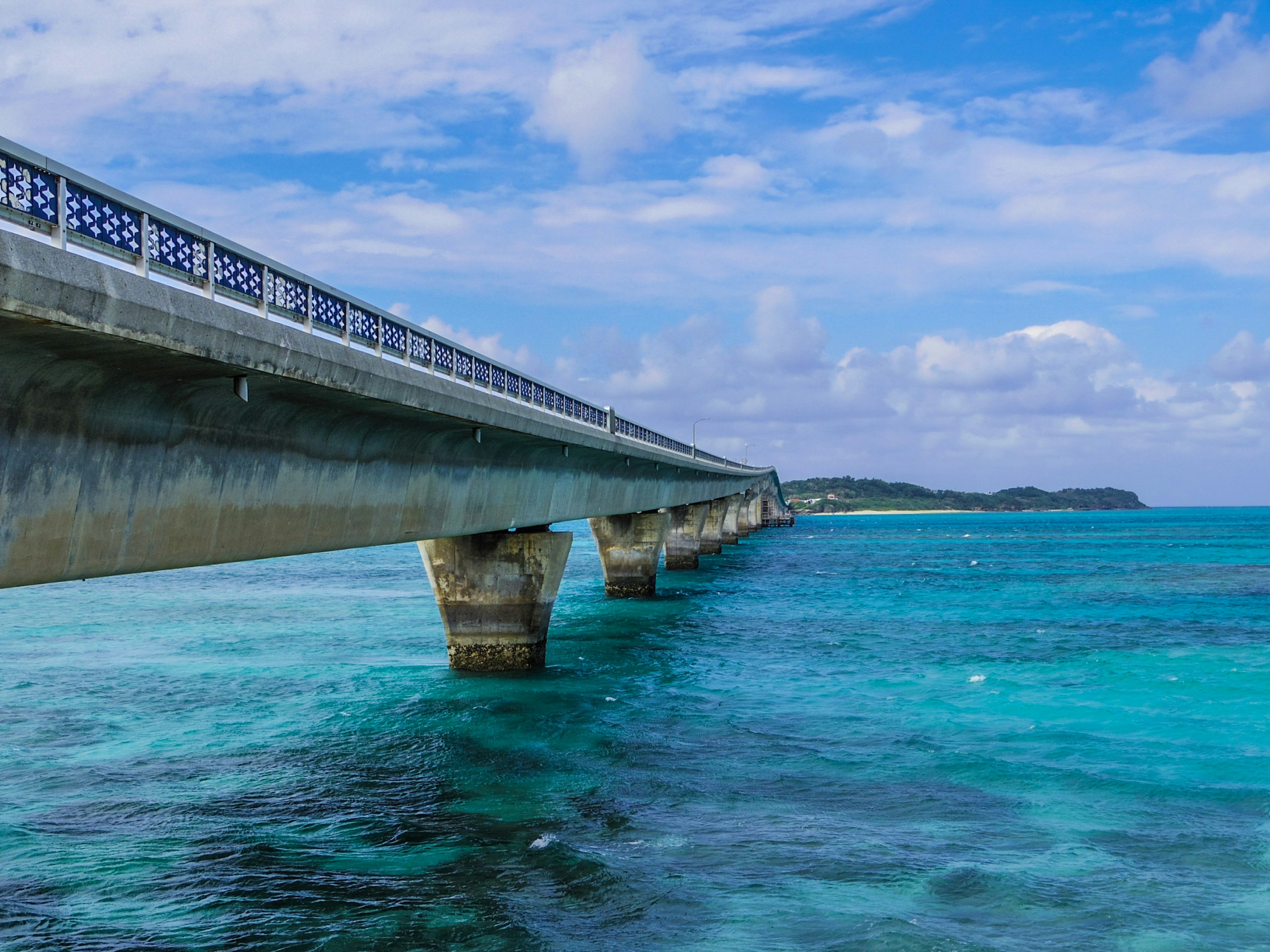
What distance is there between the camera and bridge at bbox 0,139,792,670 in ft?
30.4

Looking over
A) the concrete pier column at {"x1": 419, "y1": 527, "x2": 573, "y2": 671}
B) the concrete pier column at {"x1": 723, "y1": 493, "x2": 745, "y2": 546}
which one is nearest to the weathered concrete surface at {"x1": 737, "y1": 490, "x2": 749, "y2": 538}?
the concrete pier column at {"x1": 723, "y1": 493, "x2": 745, "y2": 546}

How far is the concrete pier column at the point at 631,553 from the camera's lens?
165 ft

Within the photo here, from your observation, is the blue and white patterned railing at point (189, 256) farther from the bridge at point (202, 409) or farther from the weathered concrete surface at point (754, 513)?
the weathered concrete surface at point (754, 513)

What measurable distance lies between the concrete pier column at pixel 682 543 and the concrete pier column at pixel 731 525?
32.6 metres

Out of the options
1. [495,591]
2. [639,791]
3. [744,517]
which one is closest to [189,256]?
[639,791]

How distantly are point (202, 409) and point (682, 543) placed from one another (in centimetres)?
5899

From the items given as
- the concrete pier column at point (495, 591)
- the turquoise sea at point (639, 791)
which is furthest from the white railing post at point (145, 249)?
the concrete pier column at point (495, 591)

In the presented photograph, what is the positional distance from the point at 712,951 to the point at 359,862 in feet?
16.3

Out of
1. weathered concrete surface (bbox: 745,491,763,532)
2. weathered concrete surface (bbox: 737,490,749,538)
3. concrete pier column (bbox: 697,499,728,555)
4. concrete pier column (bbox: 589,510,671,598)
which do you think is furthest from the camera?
weathered concrete surface (bbox: 745,491,763,532)

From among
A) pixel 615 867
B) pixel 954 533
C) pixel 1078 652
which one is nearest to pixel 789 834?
pixel 615 867

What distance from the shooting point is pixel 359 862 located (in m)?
13.0

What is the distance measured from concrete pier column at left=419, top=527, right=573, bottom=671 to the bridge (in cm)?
247

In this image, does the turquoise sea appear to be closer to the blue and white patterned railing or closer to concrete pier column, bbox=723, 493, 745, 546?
the blue and white patterned railing

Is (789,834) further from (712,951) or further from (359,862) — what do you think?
(359,862)
